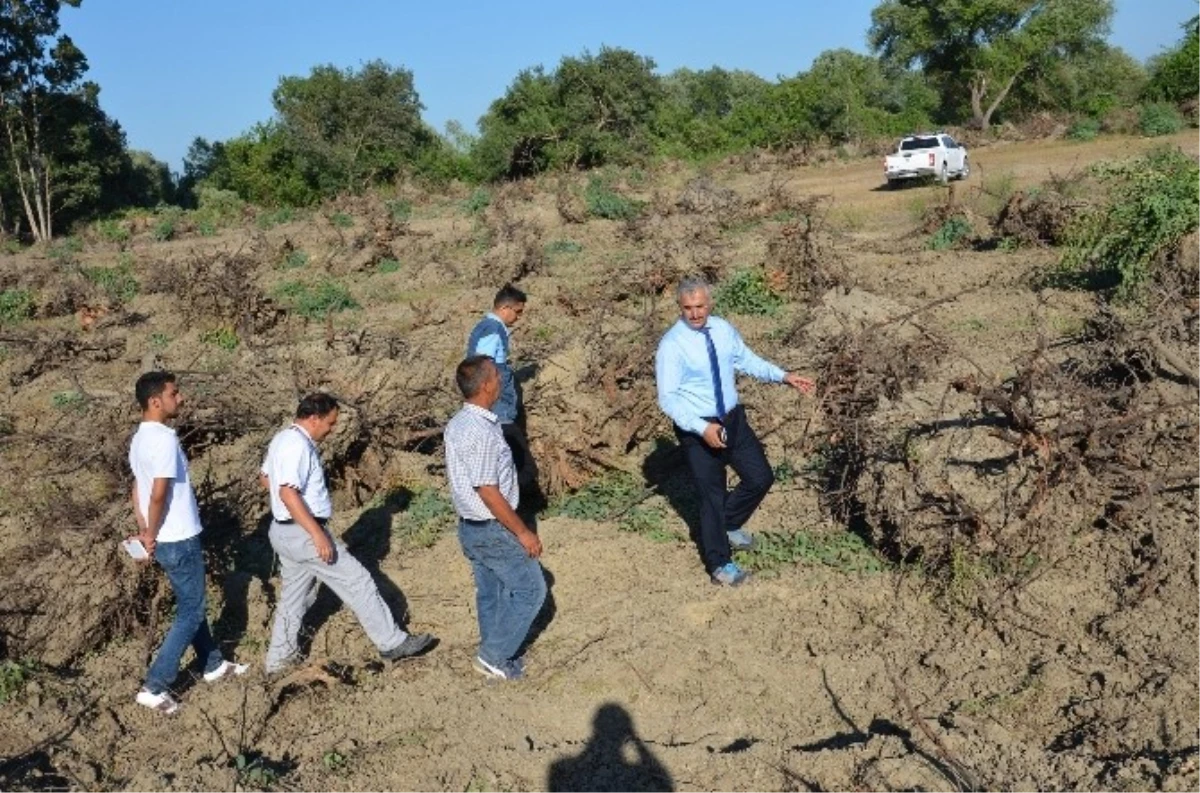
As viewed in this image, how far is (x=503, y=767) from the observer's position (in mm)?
4090

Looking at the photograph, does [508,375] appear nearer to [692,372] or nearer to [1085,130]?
[692,372]

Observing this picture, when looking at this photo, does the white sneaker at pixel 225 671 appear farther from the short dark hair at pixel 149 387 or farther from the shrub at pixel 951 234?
the shrub at pixel 951 234

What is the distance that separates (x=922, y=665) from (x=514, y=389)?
10.6 feet

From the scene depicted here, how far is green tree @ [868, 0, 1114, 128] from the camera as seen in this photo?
39375 millimetres

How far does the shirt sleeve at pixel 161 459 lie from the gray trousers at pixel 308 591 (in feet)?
1.66

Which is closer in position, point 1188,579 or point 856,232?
point 1188,579

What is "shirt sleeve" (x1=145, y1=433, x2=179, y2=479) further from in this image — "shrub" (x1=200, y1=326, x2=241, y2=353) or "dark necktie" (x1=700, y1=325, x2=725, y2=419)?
"shrub" (x1=200, y1=326, x2=241, y2=353)

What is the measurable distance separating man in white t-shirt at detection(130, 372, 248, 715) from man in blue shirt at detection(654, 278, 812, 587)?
228 cm

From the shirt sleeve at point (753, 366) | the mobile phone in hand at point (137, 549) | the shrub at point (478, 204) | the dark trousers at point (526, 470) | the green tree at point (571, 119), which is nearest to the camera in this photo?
the mobile phone in hand at point (137, 549)

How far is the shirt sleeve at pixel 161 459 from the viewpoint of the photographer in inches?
179

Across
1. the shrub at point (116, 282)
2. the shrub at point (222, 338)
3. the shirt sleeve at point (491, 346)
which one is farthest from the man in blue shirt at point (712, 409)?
the shrub at point (116, 282)

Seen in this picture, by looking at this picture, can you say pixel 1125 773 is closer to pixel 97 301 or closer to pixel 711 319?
pixel 711 319

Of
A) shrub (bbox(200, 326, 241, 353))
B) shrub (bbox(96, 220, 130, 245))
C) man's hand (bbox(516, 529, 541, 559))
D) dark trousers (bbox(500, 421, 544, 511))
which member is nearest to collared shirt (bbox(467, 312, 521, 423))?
dark trousers (bbox(500, 421, 544, 511))

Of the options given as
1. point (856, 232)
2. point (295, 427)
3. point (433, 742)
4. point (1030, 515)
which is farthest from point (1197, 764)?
point (856, 232)
